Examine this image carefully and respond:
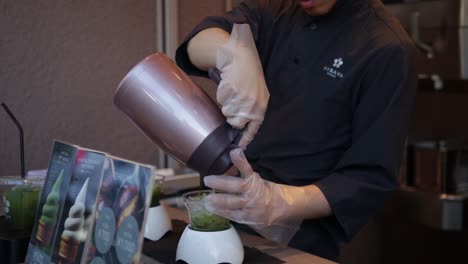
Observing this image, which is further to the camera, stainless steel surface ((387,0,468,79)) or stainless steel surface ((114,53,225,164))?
stainless steel surface ((387,0,468,79))

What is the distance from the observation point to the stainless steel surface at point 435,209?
273cm

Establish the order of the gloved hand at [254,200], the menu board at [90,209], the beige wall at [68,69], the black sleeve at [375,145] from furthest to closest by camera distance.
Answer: the beige wall at [68,69] < the black sleeve at [375,145] < the gloved hand at [254,200] < the menu board at [90,209]

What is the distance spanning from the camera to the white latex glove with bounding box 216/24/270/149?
1023 mm

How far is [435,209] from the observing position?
2.78 meters

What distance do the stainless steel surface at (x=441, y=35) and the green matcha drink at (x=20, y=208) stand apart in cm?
256

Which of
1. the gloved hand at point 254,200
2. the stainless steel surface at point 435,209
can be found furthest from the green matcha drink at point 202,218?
the stainless steel surface at point 435,209

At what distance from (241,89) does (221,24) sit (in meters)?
0.36

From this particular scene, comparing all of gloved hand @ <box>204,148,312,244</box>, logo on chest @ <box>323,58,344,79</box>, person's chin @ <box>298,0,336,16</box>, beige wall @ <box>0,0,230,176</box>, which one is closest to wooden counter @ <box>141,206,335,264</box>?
gloved hand @ <box>204,148,312,244</box>

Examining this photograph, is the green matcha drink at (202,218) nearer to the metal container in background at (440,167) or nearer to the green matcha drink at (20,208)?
the green matcha drink at (20,208)

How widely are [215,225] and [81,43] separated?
0.92m

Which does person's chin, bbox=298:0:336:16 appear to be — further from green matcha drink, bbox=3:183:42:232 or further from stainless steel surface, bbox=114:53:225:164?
green matcha drink, bbox=3:183:42:232

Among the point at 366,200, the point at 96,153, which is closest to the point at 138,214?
the point at 96,153

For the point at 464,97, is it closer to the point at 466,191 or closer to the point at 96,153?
the point at 466,191

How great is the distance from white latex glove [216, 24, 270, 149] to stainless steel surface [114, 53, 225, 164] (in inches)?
1.3
